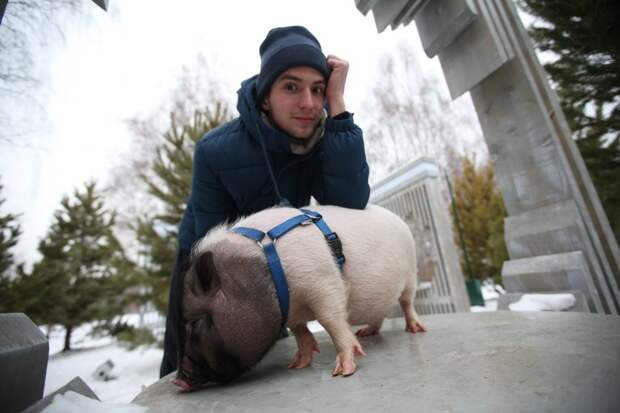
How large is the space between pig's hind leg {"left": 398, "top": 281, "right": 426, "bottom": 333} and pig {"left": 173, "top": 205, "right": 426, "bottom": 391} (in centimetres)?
42

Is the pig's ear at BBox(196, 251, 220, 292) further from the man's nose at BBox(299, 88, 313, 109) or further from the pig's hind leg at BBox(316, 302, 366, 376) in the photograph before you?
the man's nose at BBox(299, 88, 313, 109)

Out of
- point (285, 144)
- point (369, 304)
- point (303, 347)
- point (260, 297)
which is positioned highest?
point (285, 144)

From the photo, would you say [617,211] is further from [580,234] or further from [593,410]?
[593,410]

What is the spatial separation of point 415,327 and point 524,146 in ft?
5.14

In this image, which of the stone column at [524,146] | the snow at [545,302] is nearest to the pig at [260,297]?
the snow at [545,302]

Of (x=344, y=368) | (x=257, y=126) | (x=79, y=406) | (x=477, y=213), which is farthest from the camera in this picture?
(x=477, y=213)

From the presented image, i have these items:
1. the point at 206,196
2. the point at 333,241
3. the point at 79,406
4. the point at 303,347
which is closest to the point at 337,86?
the point at 333,241

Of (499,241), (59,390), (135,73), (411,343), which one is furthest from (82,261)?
(499,241)

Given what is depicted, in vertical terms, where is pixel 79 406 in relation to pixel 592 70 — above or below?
below

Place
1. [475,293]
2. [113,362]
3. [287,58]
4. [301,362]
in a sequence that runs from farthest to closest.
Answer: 1. [475,293]
2. [113,362]
3. [287,58]
4. [301,362]

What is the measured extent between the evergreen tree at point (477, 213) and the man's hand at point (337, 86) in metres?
7.49

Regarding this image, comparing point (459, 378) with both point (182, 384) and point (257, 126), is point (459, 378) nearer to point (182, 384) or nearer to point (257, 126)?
point (182, 384)

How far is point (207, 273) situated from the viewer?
3.59 ft

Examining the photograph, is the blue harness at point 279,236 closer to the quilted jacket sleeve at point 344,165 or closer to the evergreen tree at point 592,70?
the quilted jacket sleeve at point 344,165
